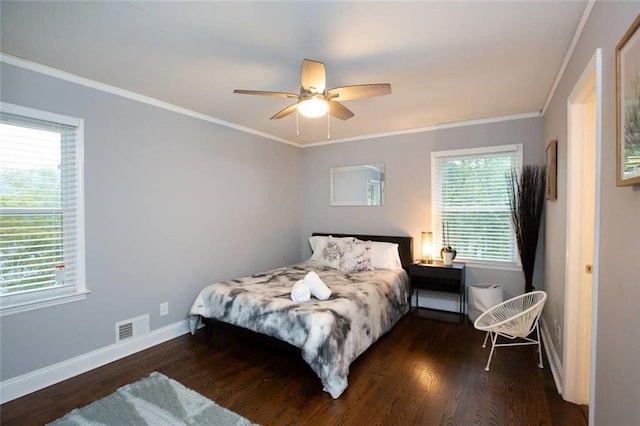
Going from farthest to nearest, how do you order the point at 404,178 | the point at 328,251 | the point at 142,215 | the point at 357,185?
1. the point at 357,185
2. the point at 404,178
3. the point at 328,251
4. the point at 142,215

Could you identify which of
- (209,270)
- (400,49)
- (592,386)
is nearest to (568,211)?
(592,386)

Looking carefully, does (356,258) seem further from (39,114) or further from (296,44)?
(39,114)

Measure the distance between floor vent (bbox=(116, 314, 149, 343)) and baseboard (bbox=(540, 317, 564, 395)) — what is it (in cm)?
361

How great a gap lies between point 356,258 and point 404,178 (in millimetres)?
1367

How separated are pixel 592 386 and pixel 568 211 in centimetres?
113

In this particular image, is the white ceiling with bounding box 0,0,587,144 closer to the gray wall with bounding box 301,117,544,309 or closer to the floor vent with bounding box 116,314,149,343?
the gray wall with bounding box 301,117,544,309

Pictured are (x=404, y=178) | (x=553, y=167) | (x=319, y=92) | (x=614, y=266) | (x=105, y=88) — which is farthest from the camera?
(x=404, y=178)

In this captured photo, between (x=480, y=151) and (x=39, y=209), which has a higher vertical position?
(x=480, y=151)

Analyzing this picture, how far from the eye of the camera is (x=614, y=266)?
1.33m

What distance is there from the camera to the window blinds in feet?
7.48

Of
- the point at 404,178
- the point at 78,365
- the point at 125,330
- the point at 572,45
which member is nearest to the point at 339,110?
the point at 572,45

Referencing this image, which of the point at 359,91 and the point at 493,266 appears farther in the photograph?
the point at 493,266

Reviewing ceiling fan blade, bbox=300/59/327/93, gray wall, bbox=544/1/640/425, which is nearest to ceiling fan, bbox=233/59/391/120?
ceiling fan blade, bbox=300/59/327/93

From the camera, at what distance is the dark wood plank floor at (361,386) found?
2018mm
